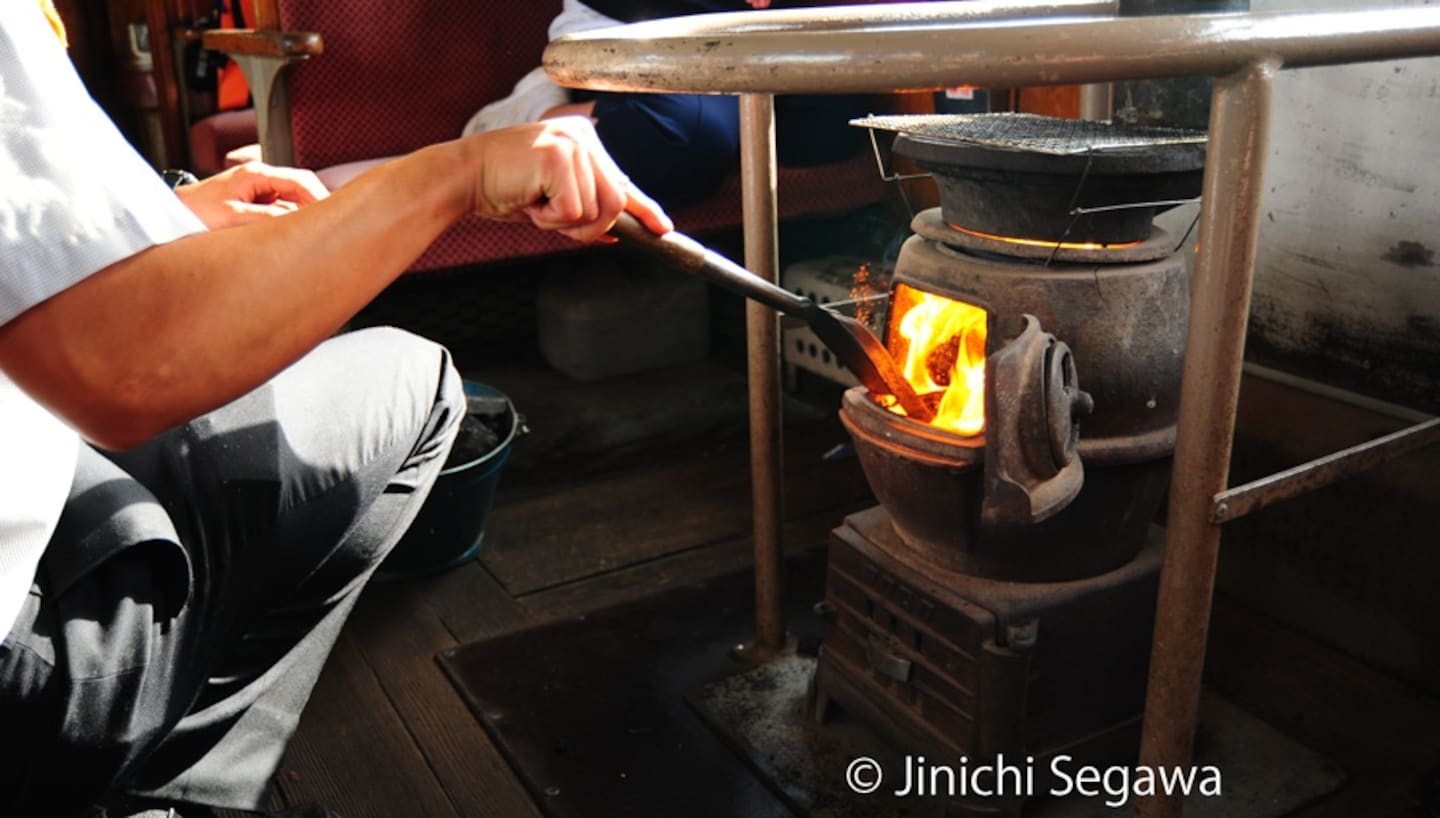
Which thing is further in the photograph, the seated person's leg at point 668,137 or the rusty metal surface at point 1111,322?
the seated person's leg at point 668,137

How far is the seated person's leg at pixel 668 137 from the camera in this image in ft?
7.71

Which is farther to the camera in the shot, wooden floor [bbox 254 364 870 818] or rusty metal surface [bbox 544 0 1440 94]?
wooden floor [bbox 254 364 870 818]

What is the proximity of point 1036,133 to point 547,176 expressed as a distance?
693mm

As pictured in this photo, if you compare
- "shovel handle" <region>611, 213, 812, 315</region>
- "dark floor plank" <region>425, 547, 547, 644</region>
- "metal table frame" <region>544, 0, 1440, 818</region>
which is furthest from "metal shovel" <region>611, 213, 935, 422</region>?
"dark floor plank" <region>425, 547, 547, 644</region>

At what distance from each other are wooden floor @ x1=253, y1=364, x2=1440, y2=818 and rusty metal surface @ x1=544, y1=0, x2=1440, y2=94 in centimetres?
90

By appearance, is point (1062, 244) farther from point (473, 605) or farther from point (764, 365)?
point (473, 605)

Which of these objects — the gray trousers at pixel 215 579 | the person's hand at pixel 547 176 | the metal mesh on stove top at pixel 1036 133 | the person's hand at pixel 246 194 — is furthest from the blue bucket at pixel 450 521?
the person's hand at pixel 547 176

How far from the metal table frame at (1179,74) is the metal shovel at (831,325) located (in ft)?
0.72

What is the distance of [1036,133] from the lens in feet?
4.61

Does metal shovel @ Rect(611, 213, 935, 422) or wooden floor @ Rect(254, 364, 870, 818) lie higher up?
metal shovel @ Rect(611, 213, 935, 422)

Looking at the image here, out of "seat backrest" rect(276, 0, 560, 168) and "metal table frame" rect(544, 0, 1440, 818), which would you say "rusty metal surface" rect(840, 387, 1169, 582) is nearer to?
"metal table frame" rect(544, 0, 1440, 818)

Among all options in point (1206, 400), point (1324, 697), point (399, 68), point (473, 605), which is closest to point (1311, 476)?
point (1206, 400)

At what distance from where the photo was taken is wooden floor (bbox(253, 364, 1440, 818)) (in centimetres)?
151

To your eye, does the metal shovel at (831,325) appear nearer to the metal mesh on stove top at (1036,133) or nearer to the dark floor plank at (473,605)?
the metal mesh on stove top at (1036,133)
